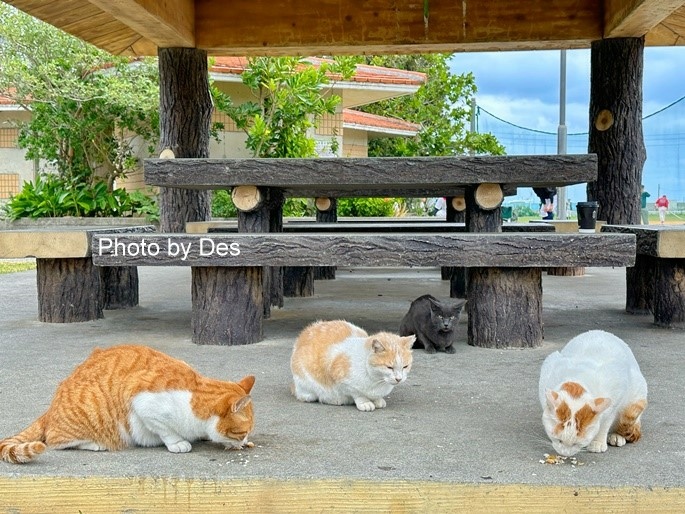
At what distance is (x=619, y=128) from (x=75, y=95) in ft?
29.6

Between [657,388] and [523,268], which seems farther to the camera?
[523,268]

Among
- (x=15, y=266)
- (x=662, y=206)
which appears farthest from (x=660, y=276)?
(x=662, y=206)

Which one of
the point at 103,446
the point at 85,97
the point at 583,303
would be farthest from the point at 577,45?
the point at 85,97

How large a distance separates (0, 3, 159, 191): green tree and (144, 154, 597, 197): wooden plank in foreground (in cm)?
894

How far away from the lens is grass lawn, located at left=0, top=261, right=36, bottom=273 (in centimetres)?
1016

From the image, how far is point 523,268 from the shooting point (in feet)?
15.1

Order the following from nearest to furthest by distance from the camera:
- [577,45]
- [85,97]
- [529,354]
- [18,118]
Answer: [529,354] < [577,45] < [85,97] < [18,118]

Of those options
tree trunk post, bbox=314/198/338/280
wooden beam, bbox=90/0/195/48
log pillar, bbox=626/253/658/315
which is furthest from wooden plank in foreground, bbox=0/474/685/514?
tree trunk post, bbox=314/198/338/280

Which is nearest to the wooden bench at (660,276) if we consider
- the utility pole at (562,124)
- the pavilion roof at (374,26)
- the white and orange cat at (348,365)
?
the white and orange cat at (348,365)

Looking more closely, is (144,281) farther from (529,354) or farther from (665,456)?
(665,456)

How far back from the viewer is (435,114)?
20469 mm

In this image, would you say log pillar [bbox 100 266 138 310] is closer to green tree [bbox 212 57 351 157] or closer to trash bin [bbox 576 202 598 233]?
trash bin [bbox 576 202 598 233]

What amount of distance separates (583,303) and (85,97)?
376 inches

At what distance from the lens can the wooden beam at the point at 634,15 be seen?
674 centimetres
